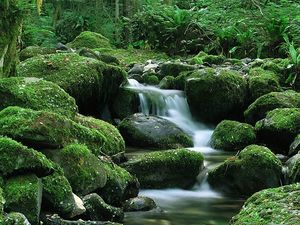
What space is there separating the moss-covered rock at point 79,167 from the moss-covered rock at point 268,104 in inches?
209

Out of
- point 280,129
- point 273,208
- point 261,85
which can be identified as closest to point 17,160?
point 273,208

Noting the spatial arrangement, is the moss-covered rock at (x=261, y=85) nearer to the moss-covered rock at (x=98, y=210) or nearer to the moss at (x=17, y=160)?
the moss-covered rock at (x=98, y=210)

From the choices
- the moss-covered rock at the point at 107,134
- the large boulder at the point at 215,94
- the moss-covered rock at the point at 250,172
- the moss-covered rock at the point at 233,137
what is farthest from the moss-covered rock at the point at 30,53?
the moss-covered rock at the point at 250,172

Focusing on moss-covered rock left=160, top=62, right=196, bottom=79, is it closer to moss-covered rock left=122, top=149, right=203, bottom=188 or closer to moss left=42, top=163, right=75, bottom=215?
moss-covered rock left=122, top=149, right=203, bottom=188

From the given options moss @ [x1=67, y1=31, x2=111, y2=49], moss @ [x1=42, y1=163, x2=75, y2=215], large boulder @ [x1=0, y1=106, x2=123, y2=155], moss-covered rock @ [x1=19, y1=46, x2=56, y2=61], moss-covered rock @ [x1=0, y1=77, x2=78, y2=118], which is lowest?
moss @ [x1=42, y1=163, x2=75, y2=215]

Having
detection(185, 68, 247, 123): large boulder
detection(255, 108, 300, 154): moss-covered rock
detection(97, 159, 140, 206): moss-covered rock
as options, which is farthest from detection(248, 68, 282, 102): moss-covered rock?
detection(97, 159, 140, 206): moss-covered rock

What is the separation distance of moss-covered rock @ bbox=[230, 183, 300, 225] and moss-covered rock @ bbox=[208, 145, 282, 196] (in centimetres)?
221

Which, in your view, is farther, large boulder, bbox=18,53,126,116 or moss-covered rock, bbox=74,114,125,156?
large boulder, bbox=18,53,126,116

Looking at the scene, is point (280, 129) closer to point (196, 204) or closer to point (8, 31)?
point (196, 204)

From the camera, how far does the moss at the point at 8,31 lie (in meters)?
6.85

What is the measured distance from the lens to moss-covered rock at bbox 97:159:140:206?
5.45 meters

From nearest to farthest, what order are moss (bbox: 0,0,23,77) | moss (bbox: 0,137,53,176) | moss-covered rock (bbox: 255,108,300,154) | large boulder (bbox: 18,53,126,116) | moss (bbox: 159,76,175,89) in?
moss (bbox: 0,137,53,176)
moss (bbox: 0,0,23,77)
moss-covered rock (bbox: 255,108,300,154)
large boulder (bbox: 18,53,126,116)
moss (bbox: 159,76,175,89)

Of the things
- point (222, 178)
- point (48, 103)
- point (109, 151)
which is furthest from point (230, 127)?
point (48, 103)

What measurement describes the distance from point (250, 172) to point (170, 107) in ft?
15.4
